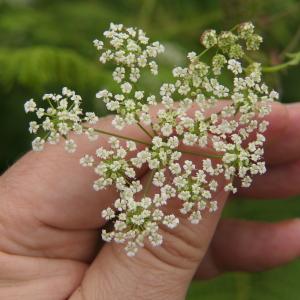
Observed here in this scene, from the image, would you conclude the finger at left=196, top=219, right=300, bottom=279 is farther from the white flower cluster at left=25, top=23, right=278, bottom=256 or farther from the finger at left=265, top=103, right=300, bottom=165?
the white flower cluster at left=25, top=23, right=278, bottom=256

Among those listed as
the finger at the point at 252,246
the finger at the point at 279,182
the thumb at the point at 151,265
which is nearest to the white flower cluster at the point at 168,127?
the thumb at the point at 151,265

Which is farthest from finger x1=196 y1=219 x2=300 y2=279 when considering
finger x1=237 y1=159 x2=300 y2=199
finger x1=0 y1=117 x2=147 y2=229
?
finger x1=0 y1=117 x2=147 y2=229

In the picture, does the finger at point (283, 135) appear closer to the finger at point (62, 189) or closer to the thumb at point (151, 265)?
the thumb at point (151, 265)

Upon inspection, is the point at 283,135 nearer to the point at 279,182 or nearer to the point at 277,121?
the point at 277,121

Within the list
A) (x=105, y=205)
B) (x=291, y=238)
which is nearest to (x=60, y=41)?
(x=105, y=205)

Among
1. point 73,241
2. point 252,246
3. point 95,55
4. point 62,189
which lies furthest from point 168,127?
point 95,55
